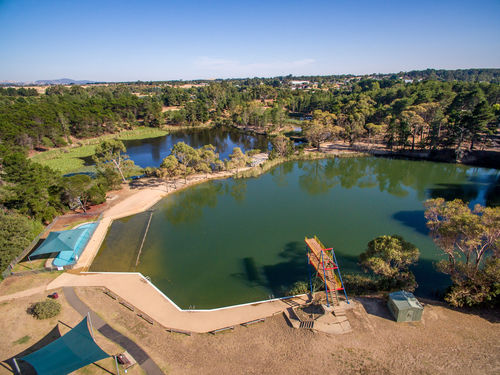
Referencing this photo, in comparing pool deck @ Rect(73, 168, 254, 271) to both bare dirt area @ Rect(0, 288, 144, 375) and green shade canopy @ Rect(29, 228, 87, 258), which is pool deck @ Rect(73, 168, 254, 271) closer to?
green shade canopy @ Rect(29, 228, 87, 258)

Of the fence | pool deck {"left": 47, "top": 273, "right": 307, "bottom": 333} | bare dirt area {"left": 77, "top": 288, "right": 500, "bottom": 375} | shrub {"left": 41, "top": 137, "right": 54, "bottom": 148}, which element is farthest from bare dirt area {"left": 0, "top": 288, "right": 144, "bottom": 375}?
shrub {"left": 41, "top": 137, "right": 54, "bottom": 148}

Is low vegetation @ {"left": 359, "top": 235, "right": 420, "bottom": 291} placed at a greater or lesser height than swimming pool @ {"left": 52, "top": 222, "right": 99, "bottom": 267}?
greater

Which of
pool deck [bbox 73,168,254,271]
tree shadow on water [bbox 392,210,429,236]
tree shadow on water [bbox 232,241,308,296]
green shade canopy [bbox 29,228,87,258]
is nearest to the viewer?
tree shadow on water [bbox 232,241,308,296]

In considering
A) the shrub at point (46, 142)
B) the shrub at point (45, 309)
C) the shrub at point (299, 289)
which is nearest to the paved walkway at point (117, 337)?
the shrub at point (45, 309)

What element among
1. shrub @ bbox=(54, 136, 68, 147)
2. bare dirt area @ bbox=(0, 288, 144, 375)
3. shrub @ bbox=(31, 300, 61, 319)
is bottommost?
bare dirt area @ bbox=(0, 288, 144, 375)

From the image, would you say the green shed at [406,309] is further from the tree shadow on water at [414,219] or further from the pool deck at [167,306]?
the tree shadow on water at [414,219]
